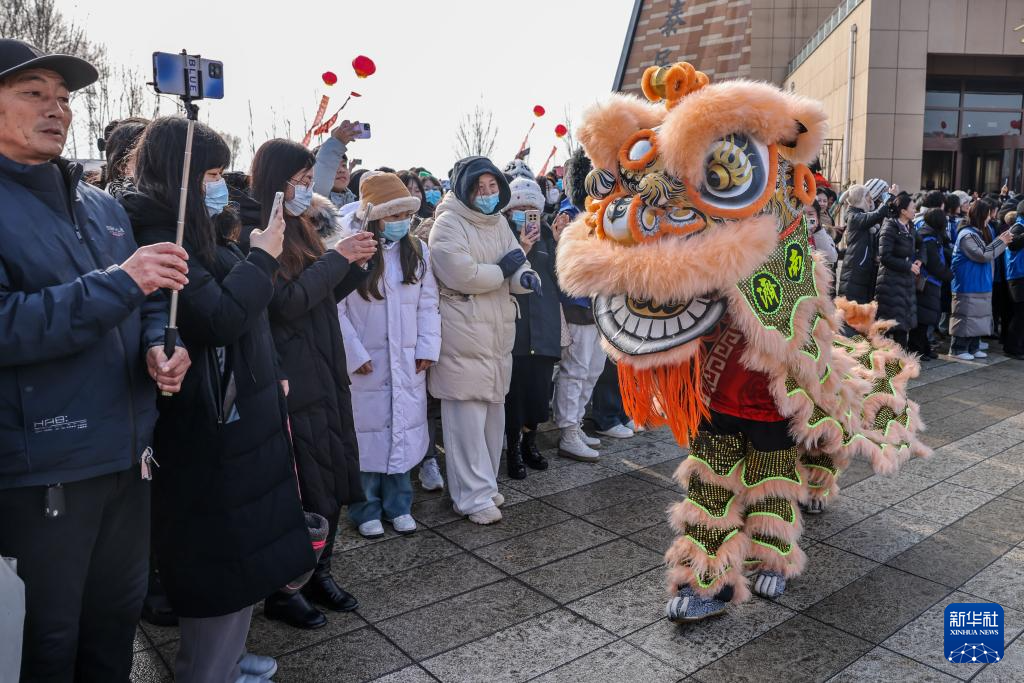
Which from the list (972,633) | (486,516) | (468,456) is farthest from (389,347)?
(972,633)

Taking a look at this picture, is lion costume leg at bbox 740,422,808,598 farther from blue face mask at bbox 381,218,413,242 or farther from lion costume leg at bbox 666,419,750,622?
blue face mask at bbox 381,218,413,242

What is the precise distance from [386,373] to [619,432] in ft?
8.43

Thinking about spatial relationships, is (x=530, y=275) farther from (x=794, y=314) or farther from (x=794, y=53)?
(x=794, y=53)

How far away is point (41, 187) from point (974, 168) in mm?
22622

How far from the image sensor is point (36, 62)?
79.7 inches

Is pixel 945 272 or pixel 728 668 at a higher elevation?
pixel 945 272

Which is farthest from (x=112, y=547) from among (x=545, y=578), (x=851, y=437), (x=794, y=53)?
(x=794, y=53)

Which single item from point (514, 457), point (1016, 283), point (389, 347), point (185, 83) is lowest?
point (514, 457)

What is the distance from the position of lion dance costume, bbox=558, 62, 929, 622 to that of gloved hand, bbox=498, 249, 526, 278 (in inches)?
41.7

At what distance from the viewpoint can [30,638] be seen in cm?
204

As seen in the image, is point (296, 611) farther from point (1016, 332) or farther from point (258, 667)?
point (1016, 332)

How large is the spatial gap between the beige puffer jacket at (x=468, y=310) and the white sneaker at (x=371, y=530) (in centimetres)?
77

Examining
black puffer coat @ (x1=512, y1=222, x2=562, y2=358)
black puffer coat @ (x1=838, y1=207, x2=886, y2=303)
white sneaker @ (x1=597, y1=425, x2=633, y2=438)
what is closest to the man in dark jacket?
black puffer coat @ (x1=838, y1=207, x2=886, y2=303)

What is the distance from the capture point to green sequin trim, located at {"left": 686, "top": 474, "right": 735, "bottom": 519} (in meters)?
3.39
